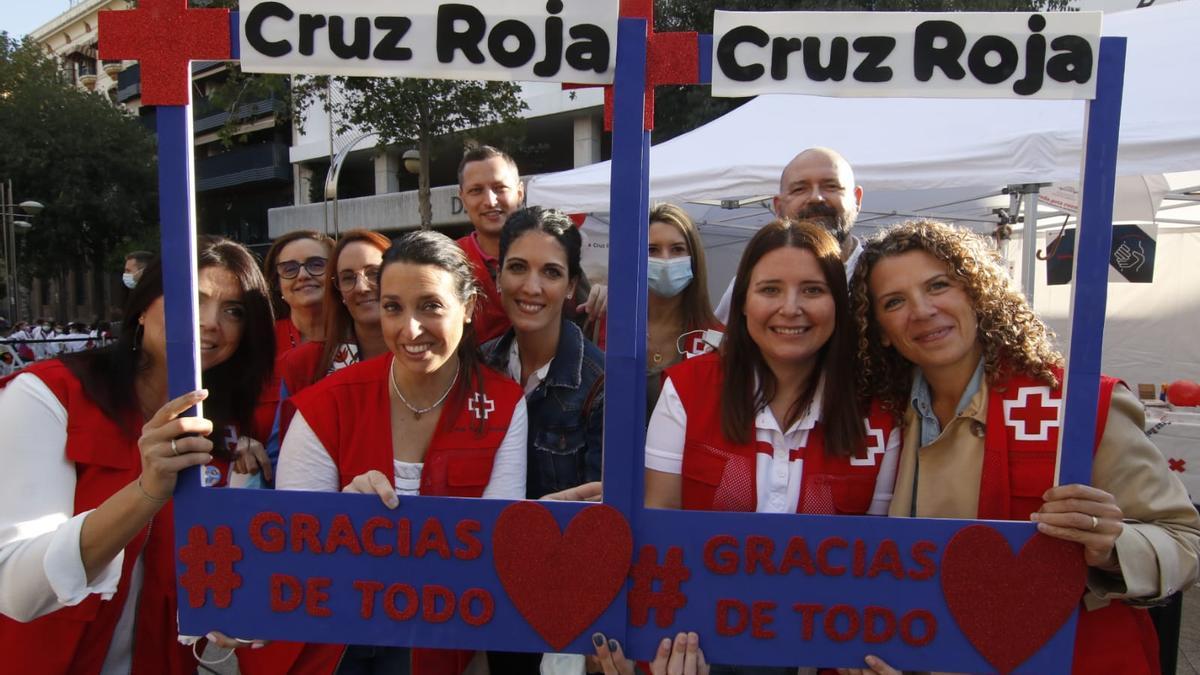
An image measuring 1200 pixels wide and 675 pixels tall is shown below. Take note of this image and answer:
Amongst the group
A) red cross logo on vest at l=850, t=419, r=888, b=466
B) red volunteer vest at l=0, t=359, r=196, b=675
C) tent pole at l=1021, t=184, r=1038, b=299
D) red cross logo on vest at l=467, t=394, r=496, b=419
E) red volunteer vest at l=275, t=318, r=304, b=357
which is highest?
tent pole at l=1021, t=184, r=1038, b=299

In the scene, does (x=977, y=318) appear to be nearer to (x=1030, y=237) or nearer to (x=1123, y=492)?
(x=1123, y=492)

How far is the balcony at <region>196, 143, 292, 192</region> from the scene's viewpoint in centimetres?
2608

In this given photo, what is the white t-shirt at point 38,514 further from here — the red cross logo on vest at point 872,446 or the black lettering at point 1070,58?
the black lettering at point 1070,58

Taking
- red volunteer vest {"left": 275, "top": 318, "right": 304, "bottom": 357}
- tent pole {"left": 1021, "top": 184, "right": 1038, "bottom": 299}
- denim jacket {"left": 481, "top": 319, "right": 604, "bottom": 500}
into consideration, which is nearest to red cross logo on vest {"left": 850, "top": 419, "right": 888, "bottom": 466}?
denim jacket {"left": 481, "top": 319, "right": 604, "bottom": 500}

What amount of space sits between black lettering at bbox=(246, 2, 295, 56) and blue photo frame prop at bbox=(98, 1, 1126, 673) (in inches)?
7.4

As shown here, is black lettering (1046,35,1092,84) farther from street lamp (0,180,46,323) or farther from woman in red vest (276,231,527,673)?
street lamp (0,180,46,323)

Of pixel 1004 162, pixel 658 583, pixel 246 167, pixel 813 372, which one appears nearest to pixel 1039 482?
pixel 813 372

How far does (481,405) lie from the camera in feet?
5.88

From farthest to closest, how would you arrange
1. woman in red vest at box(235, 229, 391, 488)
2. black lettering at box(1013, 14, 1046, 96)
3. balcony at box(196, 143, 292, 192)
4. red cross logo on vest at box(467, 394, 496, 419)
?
1. balcony at box(196, 143, 292, 192)
2. woman in red vest at box(235, 229, 391, 488)
3. red cross logo on vest at box(467, 394, 496, 419)
4. black lettering at box(1013, 14, 1046, 96)

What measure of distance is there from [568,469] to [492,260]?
1413mm

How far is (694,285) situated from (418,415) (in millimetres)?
1209

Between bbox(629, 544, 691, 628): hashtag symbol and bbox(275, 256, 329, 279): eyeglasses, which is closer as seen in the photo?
bbox(629, 544, 691, 628): hashtag symbol

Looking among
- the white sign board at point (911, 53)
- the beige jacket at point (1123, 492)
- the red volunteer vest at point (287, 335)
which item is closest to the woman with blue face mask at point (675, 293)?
the beige jacket at point (1123, 492)

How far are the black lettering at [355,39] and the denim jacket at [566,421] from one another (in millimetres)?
997
